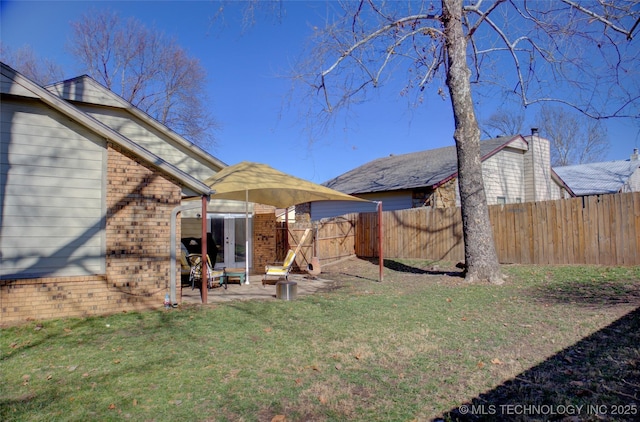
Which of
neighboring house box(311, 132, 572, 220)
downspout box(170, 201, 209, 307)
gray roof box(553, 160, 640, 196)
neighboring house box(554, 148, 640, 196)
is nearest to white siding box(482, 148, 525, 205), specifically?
neighboring house box(311, 132, 572, 220)

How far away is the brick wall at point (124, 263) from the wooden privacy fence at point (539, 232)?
10.1m

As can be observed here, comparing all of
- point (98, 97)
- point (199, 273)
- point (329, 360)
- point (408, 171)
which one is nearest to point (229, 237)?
point (199, 273)

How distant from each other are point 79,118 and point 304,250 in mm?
9423

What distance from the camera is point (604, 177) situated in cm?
2966

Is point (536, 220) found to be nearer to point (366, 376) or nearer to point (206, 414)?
point (366, 376)

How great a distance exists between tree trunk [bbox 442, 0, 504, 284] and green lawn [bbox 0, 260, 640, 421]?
1988 mm

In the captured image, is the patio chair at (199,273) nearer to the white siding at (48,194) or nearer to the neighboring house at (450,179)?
the white siding at (48,194)

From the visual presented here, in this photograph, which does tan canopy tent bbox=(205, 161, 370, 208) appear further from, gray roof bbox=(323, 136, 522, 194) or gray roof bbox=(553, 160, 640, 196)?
gray roof bbox=(553, 160, 640, 196)

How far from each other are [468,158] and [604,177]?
25.1m

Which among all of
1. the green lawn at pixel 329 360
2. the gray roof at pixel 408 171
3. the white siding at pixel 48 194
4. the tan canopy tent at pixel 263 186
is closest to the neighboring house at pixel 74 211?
the white siding at pixel 48 194

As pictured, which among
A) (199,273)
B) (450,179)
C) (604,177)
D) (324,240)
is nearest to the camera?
(199,273)

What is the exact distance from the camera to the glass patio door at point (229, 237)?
13.6 m

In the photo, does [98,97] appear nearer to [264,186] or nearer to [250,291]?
[264,186]

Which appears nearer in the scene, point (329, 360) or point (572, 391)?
point (572, 391)
